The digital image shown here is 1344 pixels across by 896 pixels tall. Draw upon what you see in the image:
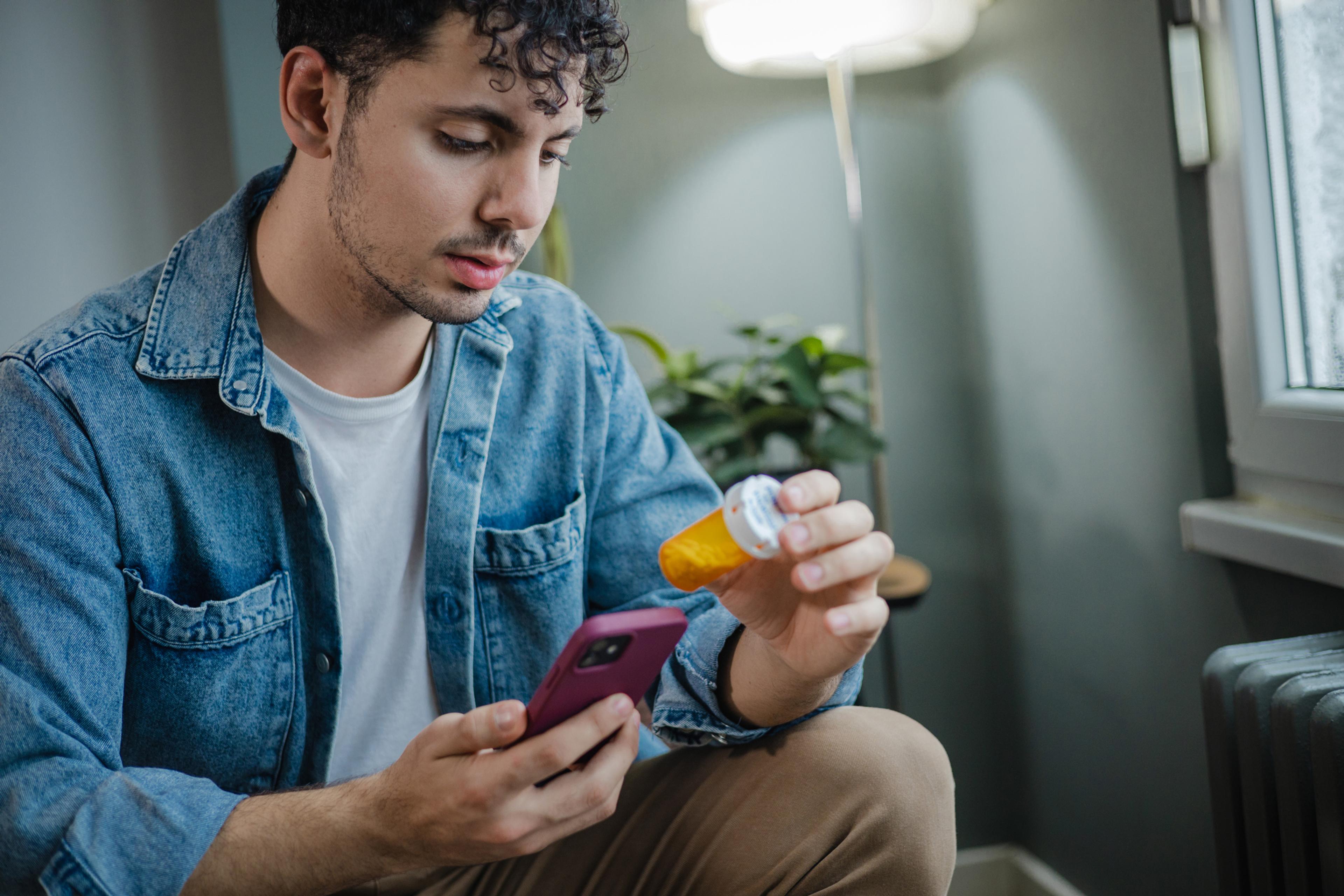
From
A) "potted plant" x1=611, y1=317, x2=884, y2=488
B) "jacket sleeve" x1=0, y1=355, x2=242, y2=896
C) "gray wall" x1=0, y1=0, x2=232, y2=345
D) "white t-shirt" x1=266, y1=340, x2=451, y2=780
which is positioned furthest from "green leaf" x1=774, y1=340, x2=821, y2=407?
"gray wall" x1=0, y1=0, x2=232, y2=345

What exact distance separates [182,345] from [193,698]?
313 millimetres

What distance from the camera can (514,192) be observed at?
3.01 ft

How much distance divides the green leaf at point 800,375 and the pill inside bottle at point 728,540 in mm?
829

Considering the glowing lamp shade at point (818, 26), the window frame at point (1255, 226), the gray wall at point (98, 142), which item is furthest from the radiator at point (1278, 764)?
the gray wall at point (98, 142)

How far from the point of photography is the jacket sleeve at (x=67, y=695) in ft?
2.46

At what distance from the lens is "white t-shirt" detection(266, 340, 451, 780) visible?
40.0 inches

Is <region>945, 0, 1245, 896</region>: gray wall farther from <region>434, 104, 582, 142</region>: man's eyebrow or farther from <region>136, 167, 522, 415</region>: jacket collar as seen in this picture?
<region>136, 167, 522, 415</region>: jacket collar

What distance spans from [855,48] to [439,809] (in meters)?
1.31

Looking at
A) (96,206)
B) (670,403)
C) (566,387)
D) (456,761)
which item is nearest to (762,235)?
(670,403)

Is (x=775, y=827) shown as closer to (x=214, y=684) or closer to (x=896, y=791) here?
(x=896, y=791)

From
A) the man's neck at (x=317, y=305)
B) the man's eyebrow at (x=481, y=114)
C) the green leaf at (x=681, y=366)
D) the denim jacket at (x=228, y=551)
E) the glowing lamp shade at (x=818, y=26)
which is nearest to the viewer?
the denim jacket at (x=228, y=551)

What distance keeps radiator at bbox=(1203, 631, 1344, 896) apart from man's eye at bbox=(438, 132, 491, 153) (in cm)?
86

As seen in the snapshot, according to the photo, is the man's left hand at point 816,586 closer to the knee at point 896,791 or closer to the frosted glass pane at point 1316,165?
the knee at point 896,791

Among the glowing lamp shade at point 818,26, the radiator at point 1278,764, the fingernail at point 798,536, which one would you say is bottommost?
the radiator at point 1278,764
